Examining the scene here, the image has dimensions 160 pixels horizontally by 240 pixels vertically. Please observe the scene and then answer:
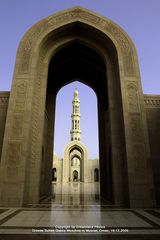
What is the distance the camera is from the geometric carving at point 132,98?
7918mm

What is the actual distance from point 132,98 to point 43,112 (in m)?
4.40

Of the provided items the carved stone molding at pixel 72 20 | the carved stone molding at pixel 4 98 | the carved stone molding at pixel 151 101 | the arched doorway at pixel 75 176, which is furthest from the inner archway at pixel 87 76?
the arched doorway at pixel 75 176

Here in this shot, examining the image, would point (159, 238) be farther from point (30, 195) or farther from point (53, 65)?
point (53, 65)

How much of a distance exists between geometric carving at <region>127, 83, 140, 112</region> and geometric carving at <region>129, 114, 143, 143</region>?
0.34 metres

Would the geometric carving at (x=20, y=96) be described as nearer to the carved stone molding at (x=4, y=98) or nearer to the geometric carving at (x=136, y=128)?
the carved stone molding at (x=4, y=98)

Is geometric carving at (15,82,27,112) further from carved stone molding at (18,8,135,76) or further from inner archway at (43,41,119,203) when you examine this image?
inner archway at (43,41,119,203)

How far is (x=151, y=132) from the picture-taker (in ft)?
27.1

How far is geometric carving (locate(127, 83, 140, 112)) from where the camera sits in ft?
26.0

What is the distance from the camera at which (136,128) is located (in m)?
7.57

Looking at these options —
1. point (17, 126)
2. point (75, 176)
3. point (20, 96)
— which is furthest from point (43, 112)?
point (75, 176)

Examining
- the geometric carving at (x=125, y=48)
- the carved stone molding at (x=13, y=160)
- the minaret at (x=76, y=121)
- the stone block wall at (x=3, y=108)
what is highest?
the minaret at (x=76, y=121)

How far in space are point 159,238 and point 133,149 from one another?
4.24m

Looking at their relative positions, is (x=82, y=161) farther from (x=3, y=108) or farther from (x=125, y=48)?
(x=125, y=48)

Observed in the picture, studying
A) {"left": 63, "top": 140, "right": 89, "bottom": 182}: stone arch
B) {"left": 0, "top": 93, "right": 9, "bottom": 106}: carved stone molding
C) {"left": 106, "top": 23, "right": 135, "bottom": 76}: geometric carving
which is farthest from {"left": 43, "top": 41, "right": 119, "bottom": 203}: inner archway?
{"left": 63, "top": 140, "right": 89, "bottom": 182}: stone arch
